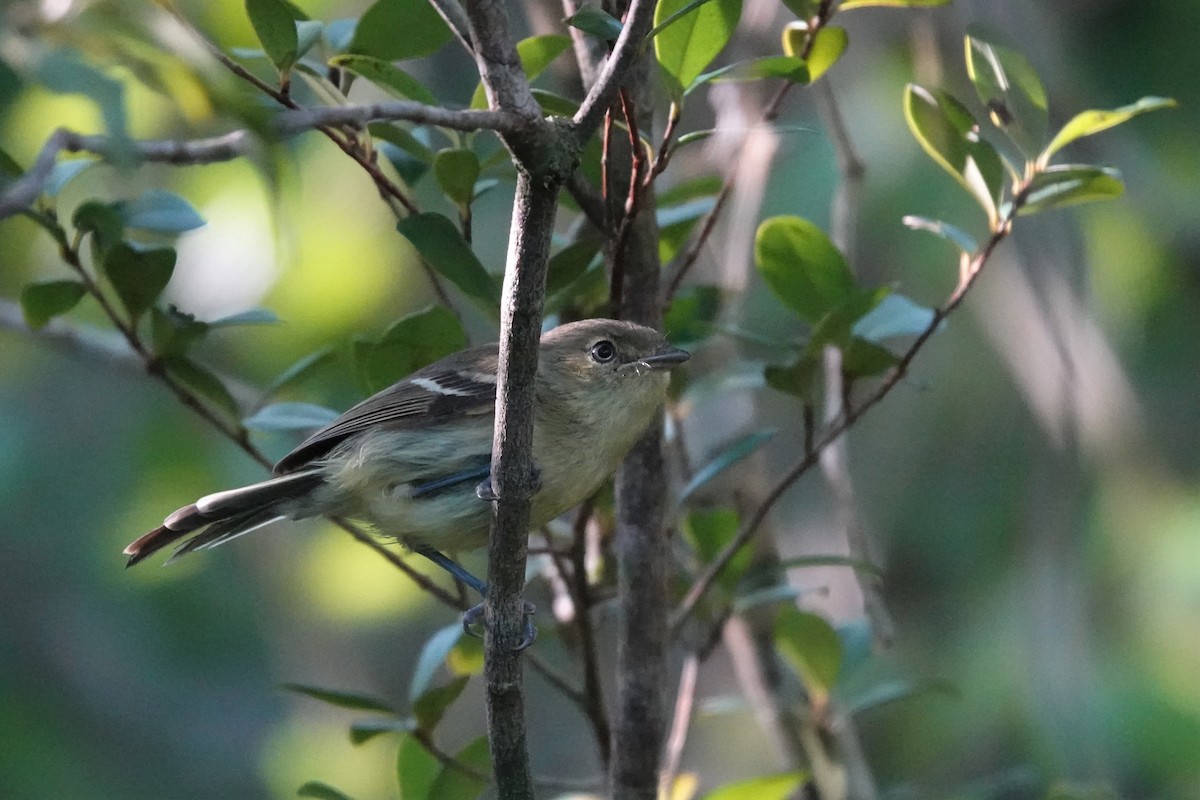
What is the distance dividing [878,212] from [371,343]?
3130 mm

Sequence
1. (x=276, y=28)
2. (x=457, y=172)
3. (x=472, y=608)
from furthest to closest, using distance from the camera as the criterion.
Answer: (x=472, y=608)
(x=457, y=172)
(x=276, y=28)

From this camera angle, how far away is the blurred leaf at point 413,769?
2.92m

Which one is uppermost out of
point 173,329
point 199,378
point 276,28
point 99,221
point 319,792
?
point 276,28

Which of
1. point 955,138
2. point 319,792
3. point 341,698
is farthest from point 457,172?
Result: point 319,792

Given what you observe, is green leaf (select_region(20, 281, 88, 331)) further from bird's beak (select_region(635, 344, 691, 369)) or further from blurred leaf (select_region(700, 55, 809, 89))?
blurred leaf (select_region(700, 55, 809, 89))

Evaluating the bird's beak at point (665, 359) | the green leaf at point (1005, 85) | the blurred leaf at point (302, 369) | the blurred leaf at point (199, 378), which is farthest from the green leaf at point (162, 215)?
the green leaf at point (1005, 85)

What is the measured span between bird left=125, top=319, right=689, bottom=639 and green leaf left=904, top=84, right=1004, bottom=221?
755mm

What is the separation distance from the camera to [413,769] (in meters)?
2.93

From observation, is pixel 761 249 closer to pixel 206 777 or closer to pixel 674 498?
pixel 674 498

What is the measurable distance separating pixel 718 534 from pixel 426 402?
823 mm

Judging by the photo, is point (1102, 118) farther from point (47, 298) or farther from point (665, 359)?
point (47, 298)

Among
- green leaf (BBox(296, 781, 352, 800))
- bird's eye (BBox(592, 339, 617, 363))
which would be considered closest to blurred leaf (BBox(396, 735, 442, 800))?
green leaf (BBox(296, 781, 352, 800))

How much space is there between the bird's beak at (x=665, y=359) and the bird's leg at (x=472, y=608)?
63 cm

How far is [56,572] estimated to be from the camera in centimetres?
656
